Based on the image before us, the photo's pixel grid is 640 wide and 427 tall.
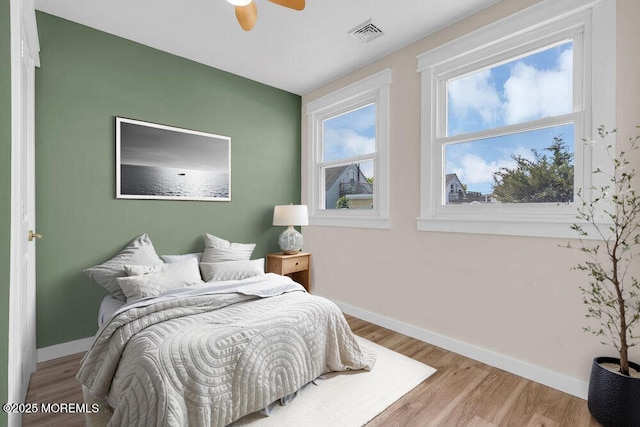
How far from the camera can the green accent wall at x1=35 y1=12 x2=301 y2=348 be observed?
95.1 inches

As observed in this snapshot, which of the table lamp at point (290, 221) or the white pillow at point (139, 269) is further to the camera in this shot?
the table lamp at point (290, 221)

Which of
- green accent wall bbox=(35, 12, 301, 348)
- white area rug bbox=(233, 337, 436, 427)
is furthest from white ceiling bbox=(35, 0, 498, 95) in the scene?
white area rug bbox=(233, 337, 436, 427)

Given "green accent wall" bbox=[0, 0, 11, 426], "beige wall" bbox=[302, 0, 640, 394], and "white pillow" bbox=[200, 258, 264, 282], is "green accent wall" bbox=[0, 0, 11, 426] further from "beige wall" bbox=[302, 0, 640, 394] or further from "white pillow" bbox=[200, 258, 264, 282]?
"beige wall" bbox=[302, 0, 640, 394]

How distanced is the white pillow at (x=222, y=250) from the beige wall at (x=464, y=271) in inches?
41.2

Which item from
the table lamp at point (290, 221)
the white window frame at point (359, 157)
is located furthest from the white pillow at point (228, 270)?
the white window frame at point (359, 157)

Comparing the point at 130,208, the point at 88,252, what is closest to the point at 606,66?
the point at 130,208

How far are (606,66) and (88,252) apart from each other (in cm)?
397

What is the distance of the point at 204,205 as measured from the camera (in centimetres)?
329

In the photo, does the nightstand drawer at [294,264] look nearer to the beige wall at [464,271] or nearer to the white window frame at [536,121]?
the beige wall at [464,271]

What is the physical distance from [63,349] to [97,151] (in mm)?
1665

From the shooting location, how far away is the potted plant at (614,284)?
1.60m

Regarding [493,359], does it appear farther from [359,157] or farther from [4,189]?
[4,189]

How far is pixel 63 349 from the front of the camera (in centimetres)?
248

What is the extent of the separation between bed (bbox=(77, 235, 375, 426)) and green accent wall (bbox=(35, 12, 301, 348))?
516mm
